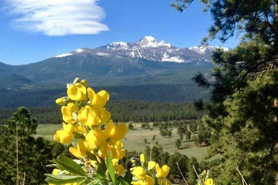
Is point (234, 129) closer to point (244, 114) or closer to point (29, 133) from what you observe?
point (244, 114)

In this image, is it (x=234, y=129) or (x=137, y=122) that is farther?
(x=137, y=122)

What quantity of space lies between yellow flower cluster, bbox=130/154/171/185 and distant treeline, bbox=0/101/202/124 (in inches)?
5746

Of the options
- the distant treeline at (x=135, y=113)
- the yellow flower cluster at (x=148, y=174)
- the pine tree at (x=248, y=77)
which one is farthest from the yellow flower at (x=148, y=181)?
the distant treeline at (x=135, y=113)

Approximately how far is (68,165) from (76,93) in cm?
26

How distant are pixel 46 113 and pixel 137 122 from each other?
5204 cm

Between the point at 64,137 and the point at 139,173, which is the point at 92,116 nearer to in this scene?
the point at 64,137

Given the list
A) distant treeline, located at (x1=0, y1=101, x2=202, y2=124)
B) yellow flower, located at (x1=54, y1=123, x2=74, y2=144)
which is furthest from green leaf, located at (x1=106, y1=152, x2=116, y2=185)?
distant treeline, located at (x1=0, y1=101, x2=202, y2=124)

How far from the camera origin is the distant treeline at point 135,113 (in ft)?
531

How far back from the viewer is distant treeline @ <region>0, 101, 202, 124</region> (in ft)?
531

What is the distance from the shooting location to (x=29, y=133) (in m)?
24.4

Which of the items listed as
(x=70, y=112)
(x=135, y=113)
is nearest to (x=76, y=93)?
(x=70, y=112)

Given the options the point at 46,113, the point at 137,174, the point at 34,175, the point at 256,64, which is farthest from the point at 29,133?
the point at 46,113

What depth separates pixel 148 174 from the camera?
1343 millimetres

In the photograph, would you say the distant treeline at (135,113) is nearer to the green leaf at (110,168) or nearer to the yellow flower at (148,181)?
the yellow flower at (148,181)
